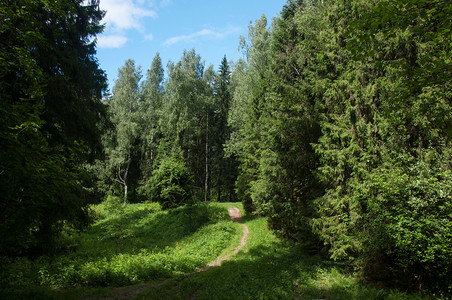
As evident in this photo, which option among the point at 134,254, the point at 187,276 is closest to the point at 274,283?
the point at 187,276

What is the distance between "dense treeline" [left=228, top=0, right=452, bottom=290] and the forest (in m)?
0.06

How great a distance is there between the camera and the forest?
423cm

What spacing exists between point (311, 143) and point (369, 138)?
2.39 metres

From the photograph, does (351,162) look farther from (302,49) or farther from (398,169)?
(302,49)

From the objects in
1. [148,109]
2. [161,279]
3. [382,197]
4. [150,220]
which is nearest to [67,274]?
[161,279]

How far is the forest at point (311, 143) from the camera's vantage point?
423 centimetres

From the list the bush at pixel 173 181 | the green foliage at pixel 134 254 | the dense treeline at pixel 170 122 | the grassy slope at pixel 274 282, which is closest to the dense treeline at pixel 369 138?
the grassy slope at pixel 274 282

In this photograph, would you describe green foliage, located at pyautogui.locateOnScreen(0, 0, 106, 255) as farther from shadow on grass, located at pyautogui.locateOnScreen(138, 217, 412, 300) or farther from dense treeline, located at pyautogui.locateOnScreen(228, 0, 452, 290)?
dense treeline, located at pyautogui.locateOnScreen(228, 0, 452, 290)

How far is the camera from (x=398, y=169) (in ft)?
24.5

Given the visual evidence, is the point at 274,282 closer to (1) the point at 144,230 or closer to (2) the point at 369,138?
(2) the point at 369,138

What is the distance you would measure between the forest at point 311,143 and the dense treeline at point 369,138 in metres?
0.06

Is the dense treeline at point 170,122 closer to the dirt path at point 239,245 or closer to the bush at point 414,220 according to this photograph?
the dirt path at point 239,245

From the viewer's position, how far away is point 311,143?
422 inches

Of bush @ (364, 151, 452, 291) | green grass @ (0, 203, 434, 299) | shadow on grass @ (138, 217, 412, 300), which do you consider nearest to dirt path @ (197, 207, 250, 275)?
green grass @ (0, 203, 434, 299)
